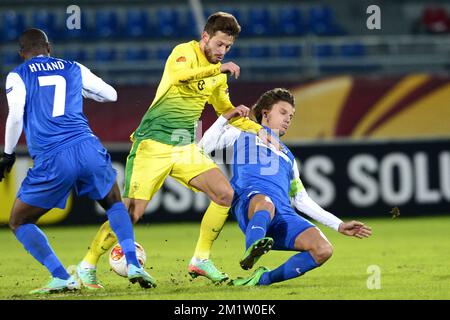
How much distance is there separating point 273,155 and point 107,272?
77.0 inches

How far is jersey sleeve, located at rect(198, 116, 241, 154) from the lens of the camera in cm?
761

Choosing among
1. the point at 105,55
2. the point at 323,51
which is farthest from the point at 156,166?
the point at 323,51

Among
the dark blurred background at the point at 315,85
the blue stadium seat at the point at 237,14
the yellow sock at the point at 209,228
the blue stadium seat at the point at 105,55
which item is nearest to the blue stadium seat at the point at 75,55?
the dark blurred background at the point at 315,85

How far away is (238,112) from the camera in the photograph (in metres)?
7.48

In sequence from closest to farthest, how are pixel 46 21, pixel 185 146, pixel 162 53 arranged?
1. pixel 185 146
2. pixel 162 53
3. pixel 46 21

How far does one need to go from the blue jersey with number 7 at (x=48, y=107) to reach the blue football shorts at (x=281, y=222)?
4.13ft

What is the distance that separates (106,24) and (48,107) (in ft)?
41.1

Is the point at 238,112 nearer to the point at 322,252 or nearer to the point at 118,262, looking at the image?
the point at 322,252

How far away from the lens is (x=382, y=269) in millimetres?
8438

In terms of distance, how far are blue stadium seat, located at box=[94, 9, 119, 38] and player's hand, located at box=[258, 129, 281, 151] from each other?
1179cm

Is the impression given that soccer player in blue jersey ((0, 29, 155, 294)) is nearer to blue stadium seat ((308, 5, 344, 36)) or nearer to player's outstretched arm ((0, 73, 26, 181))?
player's outstretched arm ((0, 73, 26, 181))

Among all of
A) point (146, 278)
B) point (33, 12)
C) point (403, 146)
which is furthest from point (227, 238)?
point (33, 12)

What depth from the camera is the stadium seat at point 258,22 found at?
63.0 ft

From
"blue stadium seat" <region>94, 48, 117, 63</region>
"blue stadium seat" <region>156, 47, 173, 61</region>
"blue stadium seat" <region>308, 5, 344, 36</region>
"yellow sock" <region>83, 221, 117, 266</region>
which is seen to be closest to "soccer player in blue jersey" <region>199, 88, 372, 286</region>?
"yellow sock" <region>83, 221, 117, 266</region>
